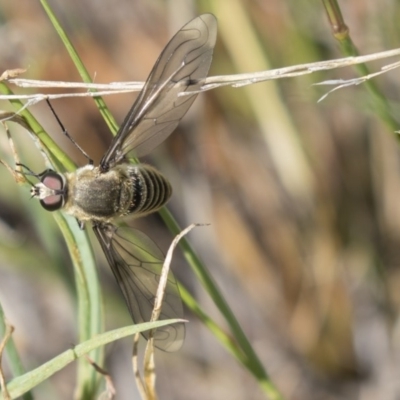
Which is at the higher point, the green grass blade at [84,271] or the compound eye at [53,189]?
the compound eye at [53,189]

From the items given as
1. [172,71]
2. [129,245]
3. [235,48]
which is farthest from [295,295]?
[172,71]

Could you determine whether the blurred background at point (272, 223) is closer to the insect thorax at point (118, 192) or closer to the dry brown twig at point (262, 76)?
the insect thorax at point (118, 192)

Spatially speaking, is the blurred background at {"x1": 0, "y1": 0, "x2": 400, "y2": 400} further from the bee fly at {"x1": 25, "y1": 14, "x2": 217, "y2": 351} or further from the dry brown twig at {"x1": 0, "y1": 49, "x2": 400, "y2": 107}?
the dry brown twig at {"x1": 0, "y1": 49, "x2": 400, "y2": 107}

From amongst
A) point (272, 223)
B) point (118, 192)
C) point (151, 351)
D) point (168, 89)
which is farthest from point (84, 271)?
point (272, 223)

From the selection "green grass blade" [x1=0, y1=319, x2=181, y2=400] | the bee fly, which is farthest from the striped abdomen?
"green grass blade" [x1=0, y1=319, x2=181, y2=400]

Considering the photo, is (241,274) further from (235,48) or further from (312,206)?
(235,48)

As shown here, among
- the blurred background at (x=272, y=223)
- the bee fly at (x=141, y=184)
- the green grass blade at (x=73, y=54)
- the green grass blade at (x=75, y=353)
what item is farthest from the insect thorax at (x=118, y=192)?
the blurred background at (x=272, y=223)
